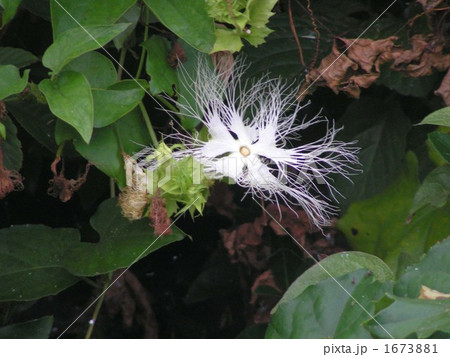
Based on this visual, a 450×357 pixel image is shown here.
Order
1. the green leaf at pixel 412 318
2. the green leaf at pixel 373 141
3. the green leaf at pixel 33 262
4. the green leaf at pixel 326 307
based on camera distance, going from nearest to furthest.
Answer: the green leaf at pixel 412 318 → the green leaf at pixel 326 307 → the green leaf at pixel 33 262 → the green leaf at pixel 373 141

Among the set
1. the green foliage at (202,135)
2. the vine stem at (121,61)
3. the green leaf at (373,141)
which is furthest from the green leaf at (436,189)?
the vine stem at (121,61)

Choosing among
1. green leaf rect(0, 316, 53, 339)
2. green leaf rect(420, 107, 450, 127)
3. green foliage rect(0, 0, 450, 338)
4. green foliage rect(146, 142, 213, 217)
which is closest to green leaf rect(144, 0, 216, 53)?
green foliage rect(0, 0, 450, 338)

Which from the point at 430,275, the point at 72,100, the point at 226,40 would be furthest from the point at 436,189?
the point at 72,100

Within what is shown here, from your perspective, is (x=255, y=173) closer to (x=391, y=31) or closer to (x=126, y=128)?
(x=126, y=128)

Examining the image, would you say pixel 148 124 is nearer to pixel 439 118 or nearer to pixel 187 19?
pixel 187 19

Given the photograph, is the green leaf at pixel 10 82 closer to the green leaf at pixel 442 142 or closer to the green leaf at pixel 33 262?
the green leaf at pixel 33 262

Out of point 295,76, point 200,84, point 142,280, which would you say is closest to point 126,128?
point 200,84

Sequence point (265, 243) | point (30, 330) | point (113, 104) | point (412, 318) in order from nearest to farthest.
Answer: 1. point (412, 318)
2. point (113, 104)
3. point (30, 330)
4. point (265, 243)
